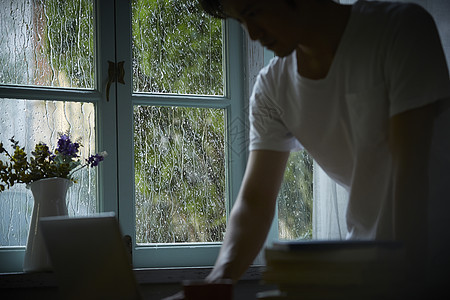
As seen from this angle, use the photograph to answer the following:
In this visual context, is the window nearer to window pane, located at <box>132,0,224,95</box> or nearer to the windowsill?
window pane, located at <box>132,0,224,95</box>

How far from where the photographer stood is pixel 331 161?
4.43 feet

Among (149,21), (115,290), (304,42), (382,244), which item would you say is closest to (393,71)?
(304,42)

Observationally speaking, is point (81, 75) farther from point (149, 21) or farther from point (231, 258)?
point (231, 258)

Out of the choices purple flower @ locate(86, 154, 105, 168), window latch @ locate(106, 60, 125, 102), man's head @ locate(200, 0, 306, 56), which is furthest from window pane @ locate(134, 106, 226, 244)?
man's head @ locate(200, 0, 306, 56)

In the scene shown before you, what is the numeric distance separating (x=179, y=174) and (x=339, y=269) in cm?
166

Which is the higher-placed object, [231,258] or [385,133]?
[385,133]

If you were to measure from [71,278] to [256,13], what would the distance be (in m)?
0.62

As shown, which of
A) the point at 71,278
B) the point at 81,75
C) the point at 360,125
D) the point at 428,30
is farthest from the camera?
the point at 81,75

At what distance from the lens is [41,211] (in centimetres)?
201

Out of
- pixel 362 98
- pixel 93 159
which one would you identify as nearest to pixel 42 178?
pixel 93 159

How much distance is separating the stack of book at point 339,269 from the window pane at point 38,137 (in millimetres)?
1534

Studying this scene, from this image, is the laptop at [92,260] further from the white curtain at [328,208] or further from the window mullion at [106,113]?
the window mullion at [106,113]

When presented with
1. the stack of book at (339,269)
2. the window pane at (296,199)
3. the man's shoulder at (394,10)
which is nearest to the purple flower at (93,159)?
the window pane at (296,199)

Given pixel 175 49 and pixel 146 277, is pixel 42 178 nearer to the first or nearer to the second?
pixel 146 277
